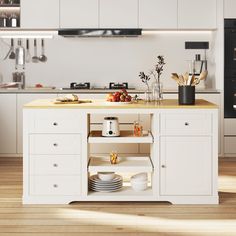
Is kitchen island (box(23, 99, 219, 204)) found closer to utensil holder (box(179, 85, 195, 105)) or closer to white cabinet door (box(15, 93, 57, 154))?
utensil holder (box(179, 85, 195, 105))

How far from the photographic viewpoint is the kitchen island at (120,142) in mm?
4191

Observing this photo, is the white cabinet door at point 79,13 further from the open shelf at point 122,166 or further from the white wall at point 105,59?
the open shelf at point 122,166

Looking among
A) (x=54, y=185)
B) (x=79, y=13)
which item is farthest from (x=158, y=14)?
(x=54, y=185)

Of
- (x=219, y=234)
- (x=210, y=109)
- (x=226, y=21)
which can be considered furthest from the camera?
(x=226, y=21)

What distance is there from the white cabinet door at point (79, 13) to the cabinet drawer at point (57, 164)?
110 inches

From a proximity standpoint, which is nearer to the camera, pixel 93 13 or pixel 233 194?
pixel 233 194

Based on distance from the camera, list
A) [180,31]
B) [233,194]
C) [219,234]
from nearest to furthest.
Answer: [219,234] < [233,194] < [180,31]

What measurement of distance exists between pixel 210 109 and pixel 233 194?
0.86 m

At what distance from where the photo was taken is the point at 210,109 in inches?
165

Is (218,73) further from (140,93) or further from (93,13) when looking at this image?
(93,13)

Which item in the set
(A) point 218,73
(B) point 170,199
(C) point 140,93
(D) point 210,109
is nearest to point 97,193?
(B) point 170,199

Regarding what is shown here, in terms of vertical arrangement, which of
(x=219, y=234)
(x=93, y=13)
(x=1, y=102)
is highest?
(x=93, y=13)

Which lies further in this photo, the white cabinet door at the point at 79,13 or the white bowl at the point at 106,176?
the white cabinet door at the point at 79,13

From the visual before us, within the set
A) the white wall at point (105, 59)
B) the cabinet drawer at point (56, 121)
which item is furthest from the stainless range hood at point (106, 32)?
the cabinet drawer at point (56, 121)
